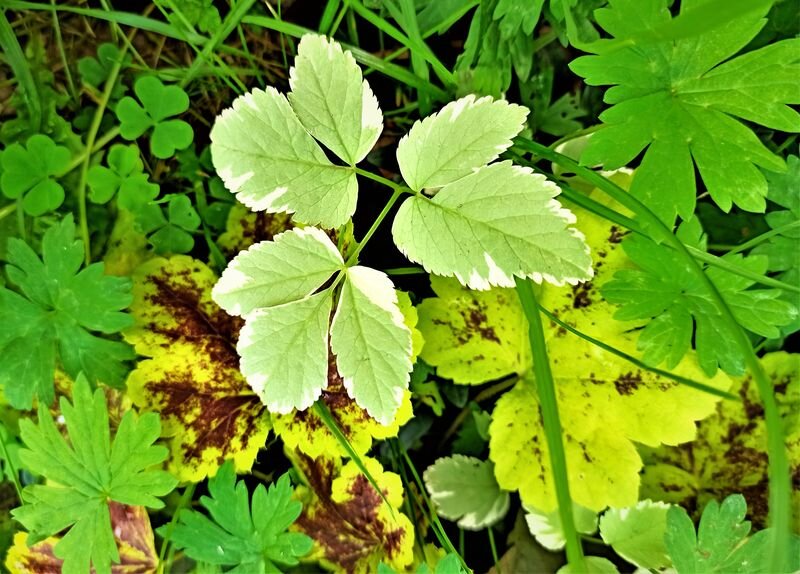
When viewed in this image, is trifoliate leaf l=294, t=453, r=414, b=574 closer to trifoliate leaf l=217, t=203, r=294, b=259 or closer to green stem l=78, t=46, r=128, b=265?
trifoliate leaf l=217, t=203, r=294, b=259

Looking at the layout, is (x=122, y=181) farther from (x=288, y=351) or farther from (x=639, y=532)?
(x=639, y=532)

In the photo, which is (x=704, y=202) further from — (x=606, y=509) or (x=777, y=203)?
(x=606, y=509)

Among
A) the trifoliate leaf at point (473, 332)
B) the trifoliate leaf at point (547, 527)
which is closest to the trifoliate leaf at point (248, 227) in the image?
the trifoliate leaf at point (473, 332)

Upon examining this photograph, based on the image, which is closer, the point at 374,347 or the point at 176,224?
the point at 374,347

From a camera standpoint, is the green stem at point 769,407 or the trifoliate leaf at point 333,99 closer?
the green stem at point 769,407

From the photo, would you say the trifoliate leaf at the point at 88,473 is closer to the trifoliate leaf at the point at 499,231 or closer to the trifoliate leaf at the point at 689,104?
the trifoliate leaf at the point at 499,231

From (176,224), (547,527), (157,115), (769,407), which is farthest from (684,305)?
(157,115)
